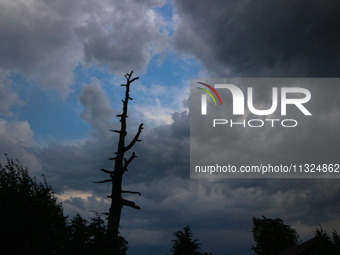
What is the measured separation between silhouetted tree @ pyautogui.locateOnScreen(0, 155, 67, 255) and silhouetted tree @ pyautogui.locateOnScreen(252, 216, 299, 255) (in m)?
45.6

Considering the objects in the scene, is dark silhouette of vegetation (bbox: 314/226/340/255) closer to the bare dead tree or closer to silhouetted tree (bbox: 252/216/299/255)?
the bare dead tree

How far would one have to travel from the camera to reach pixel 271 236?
53625mm

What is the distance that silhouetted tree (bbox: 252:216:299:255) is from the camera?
173 ft

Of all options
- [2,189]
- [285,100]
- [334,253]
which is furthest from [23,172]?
[285,100]

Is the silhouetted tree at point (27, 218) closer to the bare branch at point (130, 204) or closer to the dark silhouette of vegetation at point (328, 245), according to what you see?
the bare branch at point (130, 204)

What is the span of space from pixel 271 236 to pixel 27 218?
49.3 m

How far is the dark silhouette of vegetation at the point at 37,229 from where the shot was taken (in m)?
13.1

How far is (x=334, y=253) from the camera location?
1608 centimetres

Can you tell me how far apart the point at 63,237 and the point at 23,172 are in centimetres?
513

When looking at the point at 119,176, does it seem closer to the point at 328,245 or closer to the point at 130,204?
the point at 130,204

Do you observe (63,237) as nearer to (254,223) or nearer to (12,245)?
(12,245)

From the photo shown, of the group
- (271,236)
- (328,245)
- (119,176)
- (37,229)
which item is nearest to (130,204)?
(119,176)

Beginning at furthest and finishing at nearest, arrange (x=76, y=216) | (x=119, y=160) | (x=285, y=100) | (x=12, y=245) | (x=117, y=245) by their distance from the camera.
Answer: (x=285, y=100) < (x=119, y=160) < (x=76, y=216) < (x=117, y=245) < (x=12, y=245)

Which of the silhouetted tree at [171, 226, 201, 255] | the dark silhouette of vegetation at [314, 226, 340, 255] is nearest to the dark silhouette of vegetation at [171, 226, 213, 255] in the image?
the silhouetted tree at [171, 226, 201, 255]
